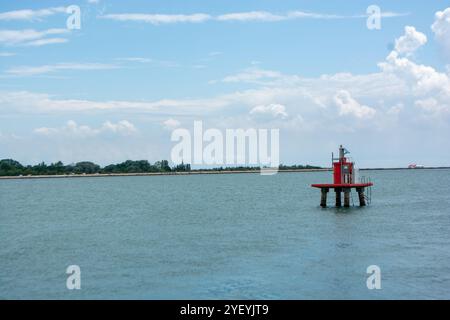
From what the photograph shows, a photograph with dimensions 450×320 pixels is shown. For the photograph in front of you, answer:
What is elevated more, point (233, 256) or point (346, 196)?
point (346, 196)

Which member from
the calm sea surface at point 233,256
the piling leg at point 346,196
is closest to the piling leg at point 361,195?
the piling leg at point 346,196

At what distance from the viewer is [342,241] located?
36.7 m

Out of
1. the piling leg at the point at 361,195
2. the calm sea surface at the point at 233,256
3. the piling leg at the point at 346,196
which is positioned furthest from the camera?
the piling leg at the point at 361,195

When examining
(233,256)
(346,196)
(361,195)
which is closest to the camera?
(233,256)

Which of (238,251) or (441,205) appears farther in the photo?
(441,205)

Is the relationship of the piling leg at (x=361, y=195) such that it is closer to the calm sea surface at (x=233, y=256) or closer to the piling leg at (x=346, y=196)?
the piling leg at (x=346, y=196)

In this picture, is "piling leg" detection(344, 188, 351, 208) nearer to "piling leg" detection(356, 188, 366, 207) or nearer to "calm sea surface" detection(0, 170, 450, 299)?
"calm sea surface" detection(0, 170, 450, 299)

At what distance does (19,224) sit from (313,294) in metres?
38.4

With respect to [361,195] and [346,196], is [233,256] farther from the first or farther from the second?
[361,195]

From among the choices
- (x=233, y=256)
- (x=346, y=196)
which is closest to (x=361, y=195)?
(x=346, y=196)

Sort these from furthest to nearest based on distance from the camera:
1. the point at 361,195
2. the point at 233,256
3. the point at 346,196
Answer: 1. the point at 361,195
2. the point at 346,196
3. the point at 233,256

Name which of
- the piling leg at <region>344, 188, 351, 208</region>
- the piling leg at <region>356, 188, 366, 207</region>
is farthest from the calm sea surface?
the piling leg at <region>356, 188, 366, 207</region>
